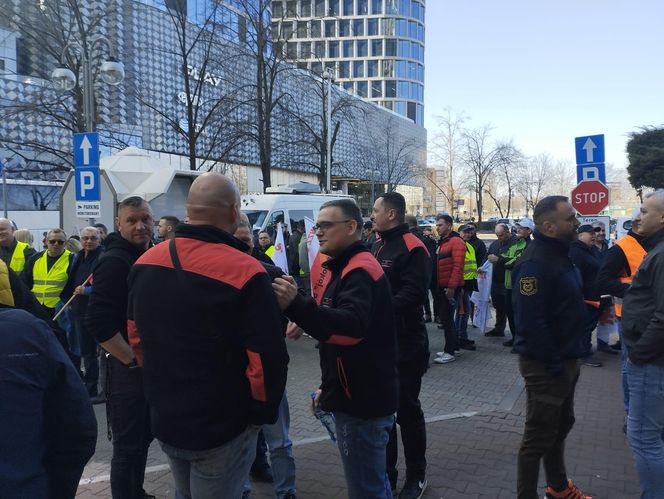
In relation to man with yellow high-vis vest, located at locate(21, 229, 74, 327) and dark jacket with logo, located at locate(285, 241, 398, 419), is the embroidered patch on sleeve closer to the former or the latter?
dark jacket with logo, located at locate(285, 241, 398, 419)

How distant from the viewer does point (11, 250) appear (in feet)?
24.1

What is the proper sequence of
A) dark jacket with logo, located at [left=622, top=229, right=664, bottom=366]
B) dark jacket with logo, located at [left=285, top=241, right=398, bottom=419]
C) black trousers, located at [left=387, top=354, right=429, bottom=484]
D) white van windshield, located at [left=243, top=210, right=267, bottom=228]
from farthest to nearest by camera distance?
white van windshield, located at [left=243, top=210, right=267, bottom=228], black trousers, located at [left=387, top=354, right=429, bottom=484], dark jacket with logo, located at [left=622, top=229, right=664, bottom=366], dark jacket with logo, located at [left=285, top=241, right=398, bottom=419]

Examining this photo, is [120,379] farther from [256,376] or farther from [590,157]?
[590,157]

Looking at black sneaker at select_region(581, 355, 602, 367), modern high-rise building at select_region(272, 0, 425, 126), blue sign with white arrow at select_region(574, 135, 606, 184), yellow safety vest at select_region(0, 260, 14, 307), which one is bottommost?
black sneaker at select_region(581, 355, 602, 367)

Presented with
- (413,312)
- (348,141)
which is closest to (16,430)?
(413,312)

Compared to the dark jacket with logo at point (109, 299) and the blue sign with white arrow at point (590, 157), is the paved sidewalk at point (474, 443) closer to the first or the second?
the dark jacket with logo at point (109, 299)

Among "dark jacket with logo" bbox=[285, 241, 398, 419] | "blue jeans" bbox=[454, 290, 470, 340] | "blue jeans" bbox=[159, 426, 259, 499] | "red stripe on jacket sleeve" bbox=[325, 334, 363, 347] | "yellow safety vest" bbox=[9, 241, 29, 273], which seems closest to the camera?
"blue jeans" bbox=[159, 426, 259, 499]

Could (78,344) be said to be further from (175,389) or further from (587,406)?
(587,406)

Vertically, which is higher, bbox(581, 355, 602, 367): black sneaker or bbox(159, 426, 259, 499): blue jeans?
bbox(159, 426, 259, 499): blue jeans

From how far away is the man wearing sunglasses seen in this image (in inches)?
264

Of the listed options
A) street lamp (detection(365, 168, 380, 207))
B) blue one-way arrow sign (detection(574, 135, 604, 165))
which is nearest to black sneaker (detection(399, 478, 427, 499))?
blue one-way arrow sign (detection(574, 135, 604, 165))

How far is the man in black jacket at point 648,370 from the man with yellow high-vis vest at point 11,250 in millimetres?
7018

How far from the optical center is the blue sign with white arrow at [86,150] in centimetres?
831

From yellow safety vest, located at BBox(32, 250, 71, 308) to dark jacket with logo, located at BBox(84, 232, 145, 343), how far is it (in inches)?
147
